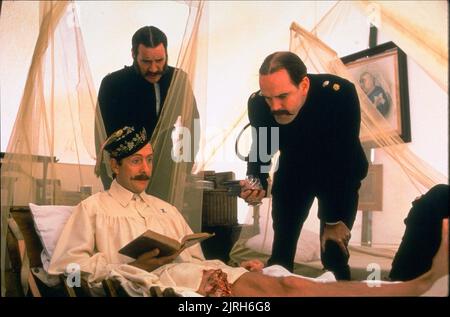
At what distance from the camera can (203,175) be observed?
2488mm

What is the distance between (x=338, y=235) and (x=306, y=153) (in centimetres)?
39

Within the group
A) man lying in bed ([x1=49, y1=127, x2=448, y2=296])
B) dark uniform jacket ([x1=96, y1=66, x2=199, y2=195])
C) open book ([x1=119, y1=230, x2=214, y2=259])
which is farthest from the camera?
dark uniform jacket ([x1=96, y1=66, x2=199, y2=195])

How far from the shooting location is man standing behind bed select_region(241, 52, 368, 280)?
90.4 inches

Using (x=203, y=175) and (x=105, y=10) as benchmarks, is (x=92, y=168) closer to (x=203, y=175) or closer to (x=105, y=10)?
(x=203, y=175)

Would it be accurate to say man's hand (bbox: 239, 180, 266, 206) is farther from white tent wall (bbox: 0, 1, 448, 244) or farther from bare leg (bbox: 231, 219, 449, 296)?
bare leg (bbox: 231, 219, 449, 296)

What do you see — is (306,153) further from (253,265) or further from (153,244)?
(153,244)

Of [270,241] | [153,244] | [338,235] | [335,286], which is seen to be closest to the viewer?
[335,286]

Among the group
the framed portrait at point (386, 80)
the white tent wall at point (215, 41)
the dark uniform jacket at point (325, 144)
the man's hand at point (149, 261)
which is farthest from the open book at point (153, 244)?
the framed portrait at point (386, 80)

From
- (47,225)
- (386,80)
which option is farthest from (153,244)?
(386,80)

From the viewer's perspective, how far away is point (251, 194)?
96.7 inches

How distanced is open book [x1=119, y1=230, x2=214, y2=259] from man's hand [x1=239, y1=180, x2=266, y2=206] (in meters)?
0.33

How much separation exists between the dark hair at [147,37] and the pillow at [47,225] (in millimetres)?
853

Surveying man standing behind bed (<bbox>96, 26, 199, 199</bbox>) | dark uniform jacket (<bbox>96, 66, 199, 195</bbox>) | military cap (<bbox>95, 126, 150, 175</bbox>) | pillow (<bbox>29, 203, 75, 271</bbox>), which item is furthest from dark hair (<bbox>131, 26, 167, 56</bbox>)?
pillow (<bbox>29, 203, 75, 271</bbox>)
